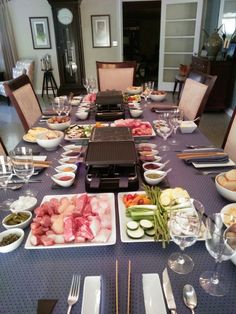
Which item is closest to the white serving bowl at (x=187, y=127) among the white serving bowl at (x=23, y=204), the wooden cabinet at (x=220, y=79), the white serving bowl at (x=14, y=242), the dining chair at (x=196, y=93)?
the dining chair at (x=196, y=93)

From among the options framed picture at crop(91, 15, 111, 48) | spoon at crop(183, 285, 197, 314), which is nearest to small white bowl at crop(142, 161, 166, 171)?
spoon at crop(183, 285, 197, 314)

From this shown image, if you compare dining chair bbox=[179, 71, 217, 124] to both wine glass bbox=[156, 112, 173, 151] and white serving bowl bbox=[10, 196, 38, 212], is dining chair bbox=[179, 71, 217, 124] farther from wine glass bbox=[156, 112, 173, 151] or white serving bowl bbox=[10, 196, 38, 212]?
white serving bowl bbox=[10, 196, 38, 212]

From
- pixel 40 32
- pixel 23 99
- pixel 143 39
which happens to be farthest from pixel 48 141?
pixel 143 39

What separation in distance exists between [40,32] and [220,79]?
3.91 m

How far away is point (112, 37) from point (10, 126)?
9.97 feet

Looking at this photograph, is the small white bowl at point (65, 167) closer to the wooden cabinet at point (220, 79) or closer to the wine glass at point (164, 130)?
the wine glass at point (164, 130)

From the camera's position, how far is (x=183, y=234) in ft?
2.32

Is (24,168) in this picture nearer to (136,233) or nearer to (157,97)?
(136,233)

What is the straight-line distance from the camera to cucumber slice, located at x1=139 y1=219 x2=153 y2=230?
784mm

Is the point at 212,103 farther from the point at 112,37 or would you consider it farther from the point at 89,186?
the point at 89,186

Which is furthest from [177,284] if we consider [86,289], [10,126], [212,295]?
[10,126]

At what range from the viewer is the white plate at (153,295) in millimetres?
581

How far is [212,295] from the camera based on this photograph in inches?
24.4

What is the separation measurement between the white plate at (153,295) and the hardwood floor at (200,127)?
275cm
